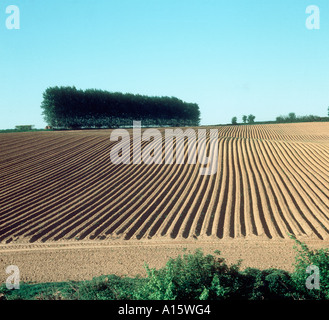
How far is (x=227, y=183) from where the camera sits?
1434 cm

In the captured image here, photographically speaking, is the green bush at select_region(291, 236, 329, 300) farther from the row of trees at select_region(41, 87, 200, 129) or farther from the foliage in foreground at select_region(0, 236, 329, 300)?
the row of trees at select_region(41, 87, 200, 129)

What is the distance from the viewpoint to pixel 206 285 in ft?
17.5

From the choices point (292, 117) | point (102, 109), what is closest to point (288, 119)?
point (292, 117)

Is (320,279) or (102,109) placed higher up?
(102,109)

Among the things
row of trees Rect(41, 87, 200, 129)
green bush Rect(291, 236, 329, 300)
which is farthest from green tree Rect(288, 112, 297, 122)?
green bush Rect(291, 236, 329, 300)

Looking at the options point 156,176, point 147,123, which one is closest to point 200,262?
point 156,176

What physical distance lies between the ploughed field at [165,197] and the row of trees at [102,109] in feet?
119

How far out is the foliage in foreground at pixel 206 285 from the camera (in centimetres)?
504

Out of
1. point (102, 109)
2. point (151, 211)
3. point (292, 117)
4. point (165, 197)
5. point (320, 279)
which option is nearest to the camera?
point (320, 279)

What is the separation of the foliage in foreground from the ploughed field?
11.7 ft

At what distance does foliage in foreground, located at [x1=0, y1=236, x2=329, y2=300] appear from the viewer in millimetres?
5039

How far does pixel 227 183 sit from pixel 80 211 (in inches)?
242

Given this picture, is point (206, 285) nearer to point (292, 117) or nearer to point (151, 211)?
point (151, 211)

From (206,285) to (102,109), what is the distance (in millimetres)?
56810
